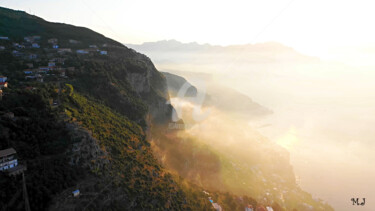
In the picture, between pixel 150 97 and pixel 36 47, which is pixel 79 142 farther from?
pixel 36 47

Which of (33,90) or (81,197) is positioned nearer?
(81,197)

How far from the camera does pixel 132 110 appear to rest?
1117 inches

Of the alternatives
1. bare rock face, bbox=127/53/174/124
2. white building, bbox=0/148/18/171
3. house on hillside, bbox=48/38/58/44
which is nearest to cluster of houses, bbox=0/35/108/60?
house on hillside, bbox=48/38/58/44

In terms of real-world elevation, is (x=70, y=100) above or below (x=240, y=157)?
above

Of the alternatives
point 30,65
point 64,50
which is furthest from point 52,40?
point 30,65

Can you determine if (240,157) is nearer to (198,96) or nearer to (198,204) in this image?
(198,204)

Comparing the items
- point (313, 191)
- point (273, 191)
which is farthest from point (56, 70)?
point (313, 191)

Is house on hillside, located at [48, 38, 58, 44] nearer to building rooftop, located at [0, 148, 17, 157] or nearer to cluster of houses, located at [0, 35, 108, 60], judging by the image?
cluster of houses, located at [0, 35, 108, 60]

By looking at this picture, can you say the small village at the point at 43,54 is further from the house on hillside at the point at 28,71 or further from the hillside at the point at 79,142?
the hillside at the point at 79,142

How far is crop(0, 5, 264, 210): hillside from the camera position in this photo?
496 inches

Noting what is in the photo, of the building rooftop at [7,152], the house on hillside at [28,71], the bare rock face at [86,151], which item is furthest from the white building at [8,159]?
the house on hillside at [28,71]

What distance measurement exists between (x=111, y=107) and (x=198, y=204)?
14.8 metres

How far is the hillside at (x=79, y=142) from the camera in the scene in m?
12.6

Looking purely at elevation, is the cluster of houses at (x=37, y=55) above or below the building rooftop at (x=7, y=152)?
above
